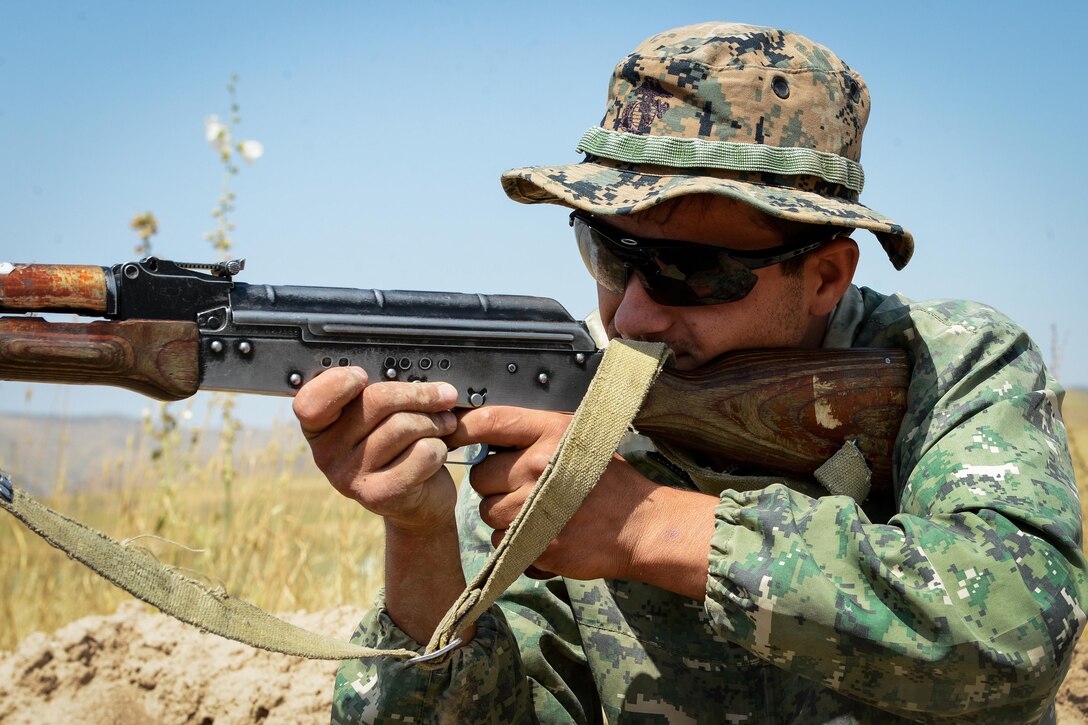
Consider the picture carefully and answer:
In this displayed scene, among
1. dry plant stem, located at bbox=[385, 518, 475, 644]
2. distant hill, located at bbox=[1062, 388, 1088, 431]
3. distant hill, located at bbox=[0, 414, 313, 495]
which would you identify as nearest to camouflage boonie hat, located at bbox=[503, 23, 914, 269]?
dry plant stem, located at bbox=[385, 518, 475, 644]

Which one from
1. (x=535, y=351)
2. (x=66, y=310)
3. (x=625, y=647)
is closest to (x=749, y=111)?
(x=535, y=351)

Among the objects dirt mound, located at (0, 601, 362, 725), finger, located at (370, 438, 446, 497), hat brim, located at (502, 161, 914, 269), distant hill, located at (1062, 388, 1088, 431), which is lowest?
distant hill, located at (1062, 388, 1088, 431)

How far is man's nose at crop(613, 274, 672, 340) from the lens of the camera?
3.08 m

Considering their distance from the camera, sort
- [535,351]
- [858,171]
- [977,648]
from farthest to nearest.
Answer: [858,171] → [535,351] → [977,648]

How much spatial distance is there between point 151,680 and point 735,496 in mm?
3040

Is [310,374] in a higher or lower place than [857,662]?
higher

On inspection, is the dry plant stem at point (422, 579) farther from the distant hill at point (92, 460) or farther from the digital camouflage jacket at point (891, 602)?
the distant hill at point (92, 460)

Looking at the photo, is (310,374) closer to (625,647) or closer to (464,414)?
(464,414)

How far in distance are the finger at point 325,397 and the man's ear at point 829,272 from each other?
1.44 metres

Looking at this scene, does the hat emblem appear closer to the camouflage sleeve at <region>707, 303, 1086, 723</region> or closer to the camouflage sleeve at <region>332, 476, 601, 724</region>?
the camouflage sleeve at <region>707, 303, 1086, 723</region>

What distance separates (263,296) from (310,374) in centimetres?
24

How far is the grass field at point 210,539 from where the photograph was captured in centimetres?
613

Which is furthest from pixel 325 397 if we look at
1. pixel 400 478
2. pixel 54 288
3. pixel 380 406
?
pixel 54 288

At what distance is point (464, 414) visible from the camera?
2.79 metres
